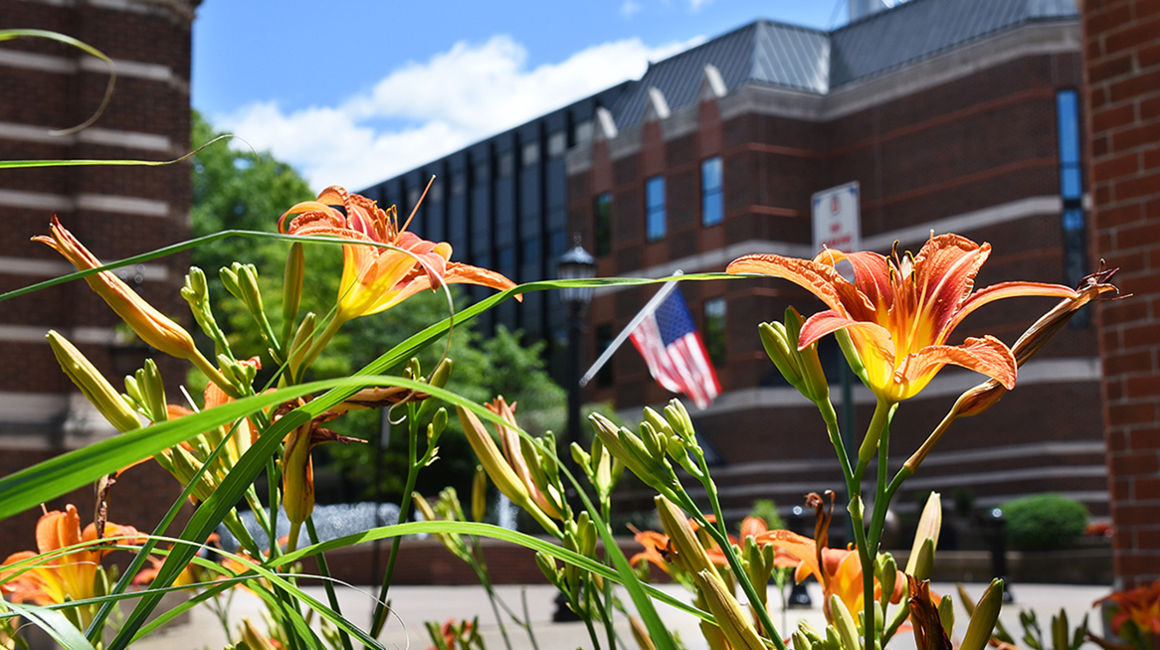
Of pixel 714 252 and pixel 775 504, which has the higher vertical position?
pixel 714 252

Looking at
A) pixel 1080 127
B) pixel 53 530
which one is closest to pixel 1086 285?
pixel 53 530

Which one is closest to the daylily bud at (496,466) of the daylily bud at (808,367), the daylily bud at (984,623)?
the daylily bud at (808,367)

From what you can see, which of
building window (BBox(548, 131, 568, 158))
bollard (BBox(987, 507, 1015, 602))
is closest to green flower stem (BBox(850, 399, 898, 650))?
bollard (BBox(987, 507, 1015, 602))

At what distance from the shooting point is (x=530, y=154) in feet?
138

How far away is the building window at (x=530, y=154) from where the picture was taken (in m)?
41.6

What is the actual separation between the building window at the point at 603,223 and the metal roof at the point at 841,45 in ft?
8.03

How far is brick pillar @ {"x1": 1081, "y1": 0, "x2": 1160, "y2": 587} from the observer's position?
11.5 ft

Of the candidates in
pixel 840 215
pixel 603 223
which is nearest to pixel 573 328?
pixel 840 215

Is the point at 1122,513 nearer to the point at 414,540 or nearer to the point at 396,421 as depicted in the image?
the point at 396,421

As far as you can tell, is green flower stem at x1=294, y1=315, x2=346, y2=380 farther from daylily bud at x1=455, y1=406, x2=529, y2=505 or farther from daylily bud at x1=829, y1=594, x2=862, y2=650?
daylily bud at x1=829, y1=594, x2=862, y2=650

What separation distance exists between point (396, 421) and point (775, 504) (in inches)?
1083

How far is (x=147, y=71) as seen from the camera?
488 inches

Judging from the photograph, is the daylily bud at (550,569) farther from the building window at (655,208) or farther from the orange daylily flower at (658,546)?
the building window at (655,208)

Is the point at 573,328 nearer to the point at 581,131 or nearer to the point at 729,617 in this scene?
the point at 729,617
